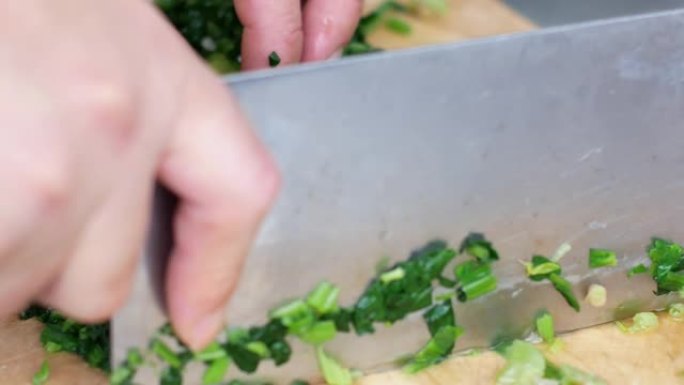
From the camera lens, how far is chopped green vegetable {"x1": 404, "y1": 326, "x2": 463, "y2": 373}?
1144 mm

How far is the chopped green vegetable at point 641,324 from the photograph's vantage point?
1.23 metres

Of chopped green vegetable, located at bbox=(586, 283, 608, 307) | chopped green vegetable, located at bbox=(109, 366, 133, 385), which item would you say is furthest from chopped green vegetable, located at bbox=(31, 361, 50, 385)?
chopped green vegetable, located at bbox=(586, 283, 608, 307)

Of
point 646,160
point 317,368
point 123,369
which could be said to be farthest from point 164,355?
point 646,160

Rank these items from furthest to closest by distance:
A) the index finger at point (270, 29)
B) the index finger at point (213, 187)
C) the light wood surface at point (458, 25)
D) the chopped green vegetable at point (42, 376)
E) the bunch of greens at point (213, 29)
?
1. the light wood surface at point (458, 25)
2. the bunch of greens at point (213, 29)
3. the index finger at point (270, 29)
4. the chopped green vegetable at point (42, 376)
5. the index finger at point (213, 187)

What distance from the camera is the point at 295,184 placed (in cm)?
95

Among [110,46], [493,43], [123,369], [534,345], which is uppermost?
[110,46]

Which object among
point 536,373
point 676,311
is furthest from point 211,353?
point 676,311

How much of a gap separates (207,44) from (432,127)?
639 mm

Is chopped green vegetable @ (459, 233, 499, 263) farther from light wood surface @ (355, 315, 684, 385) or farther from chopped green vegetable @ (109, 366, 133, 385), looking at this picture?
chopped green vegetable @ (109, 366, 133, 385)

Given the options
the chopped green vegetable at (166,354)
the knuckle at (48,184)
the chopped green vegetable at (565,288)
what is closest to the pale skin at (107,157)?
the knuckle at (48,184)

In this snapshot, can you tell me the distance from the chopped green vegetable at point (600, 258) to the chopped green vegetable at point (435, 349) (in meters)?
0.17

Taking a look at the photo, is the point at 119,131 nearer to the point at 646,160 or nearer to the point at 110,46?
the point at 110,46

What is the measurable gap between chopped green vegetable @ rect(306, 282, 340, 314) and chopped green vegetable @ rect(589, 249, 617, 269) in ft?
1.06

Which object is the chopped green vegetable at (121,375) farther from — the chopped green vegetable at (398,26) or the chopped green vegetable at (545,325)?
the chopped green vegetable at (398,26)
